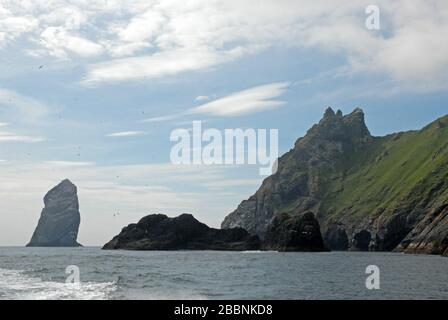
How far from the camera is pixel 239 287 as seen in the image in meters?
55.2

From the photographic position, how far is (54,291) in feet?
158

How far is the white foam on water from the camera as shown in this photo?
43.9 metres

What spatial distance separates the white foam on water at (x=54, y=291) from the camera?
144ft

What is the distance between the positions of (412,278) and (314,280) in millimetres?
13555

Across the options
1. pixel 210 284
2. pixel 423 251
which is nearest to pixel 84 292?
pixel 210 284
